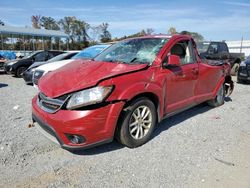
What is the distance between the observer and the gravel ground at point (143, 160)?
2.97 meters

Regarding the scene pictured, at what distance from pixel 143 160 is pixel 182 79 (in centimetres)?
180

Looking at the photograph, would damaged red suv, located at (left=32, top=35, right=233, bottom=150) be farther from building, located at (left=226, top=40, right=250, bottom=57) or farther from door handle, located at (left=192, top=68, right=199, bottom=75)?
building, located at (left=226, top=40, right=250, bottom=57)

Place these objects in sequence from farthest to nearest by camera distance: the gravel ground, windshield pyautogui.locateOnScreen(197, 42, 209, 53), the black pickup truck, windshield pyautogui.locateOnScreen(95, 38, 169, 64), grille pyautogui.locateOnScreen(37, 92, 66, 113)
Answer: windshield pyautogui.locateOnScreen(197, 42, 209, 53) < the black pickup truck < windshield pyautogui.locateOnScreen(95, 38, 169, 64) < grille pyautogui.locateOnScreen(37, 92, 66, 113) < the gravel ground

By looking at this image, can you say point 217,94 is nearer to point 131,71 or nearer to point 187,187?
point 131,71

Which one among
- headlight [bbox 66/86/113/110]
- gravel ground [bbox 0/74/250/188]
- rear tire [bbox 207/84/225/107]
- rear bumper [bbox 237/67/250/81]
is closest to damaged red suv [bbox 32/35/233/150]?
headlight [bbox 66/86/113/110]

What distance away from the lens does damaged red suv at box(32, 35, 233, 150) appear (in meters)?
3.22

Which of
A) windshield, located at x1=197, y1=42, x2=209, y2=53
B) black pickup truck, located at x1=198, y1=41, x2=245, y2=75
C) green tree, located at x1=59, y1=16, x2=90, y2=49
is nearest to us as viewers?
black pickup truck, located at x1=198, y1=41, x2=245, y2=75

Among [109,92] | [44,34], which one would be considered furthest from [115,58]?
[44,34]

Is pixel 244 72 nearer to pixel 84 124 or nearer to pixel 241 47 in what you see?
pixel 84 124

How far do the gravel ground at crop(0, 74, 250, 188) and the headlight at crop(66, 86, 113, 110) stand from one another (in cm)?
85

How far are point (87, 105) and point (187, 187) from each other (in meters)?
1.59

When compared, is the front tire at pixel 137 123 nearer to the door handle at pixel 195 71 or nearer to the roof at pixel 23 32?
the door handle at pixel 195 71

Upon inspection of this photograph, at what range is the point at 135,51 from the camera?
4.44 m

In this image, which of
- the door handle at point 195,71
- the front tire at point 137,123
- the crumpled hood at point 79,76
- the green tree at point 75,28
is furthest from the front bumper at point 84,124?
the green tree at point 75,28
